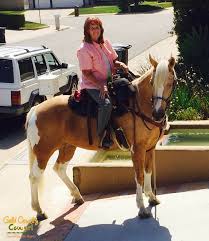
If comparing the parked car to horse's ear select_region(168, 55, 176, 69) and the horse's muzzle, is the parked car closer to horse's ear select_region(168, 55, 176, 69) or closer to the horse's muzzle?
the horse's muzzle

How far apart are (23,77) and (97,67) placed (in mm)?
6051

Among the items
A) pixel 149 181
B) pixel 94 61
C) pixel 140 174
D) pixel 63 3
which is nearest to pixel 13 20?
pixel 63 3

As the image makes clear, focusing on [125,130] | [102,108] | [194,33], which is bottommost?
[125,130]

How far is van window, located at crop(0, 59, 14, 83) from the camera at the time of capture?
1270cm

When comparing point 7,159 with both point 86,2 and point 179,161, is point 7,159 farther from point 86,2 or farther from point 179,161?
point 86,2

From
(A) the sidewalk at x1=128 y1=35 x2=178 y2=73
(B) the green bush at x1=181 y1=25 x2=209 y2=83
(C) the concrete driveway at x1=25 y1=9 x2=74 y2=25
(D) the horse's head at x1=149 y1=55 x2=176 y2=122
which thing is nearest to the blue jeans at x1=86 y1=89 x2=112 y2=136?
(D) the horse's head at x1=149 y1=55 x2=176 y2=122

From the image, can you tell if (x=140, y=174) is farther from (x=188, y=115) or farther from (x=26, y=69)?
(x=26, y=69)

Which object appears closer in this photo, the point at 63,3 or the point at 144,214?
the point at 144,214

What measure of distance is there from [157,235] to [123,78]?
2.21 metres

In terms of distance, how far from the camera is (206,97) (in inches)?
485

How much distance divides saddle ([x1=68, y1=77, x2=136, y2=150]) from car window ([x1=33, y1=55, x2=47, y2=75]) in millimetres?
6557

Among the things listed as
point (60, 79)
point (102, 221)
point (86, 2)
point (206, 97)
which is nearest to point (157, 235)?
point (102, 221)

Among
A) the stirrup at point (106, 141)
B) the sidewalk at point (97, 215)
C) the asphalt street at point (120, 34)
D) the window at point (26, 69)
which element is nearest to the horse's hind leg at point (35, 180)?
the sidewalk at point (97, 215)

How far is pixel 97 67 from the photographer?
7.23 m
